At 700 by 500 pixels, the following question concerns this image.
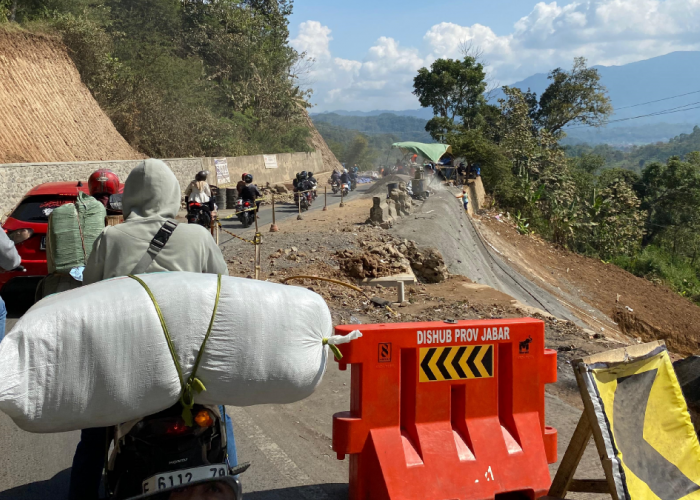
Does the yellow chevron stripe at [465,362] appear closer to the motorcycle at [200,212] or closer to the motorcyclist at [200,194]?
the motorcycle at [200,212]

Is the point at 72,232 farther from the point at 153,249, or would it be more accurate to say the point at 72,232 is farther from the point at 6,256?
the point at 153,249

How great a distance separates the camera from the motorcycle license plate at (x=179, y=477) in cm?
270

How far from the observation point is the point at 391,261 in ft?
43.2

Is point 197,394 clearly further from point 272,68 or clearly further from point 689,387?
point 272,68

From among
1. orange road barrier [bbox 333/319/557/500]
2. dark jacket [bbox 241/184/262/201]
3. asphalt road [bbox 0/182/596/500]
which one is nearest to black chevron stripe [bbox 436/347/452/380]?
orange road barrier [bbox 333/319/557/500]

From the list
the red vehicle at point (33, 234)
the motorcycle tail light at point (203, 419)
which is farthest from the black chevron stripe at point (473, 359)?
the red vehicle at point (33, 234)

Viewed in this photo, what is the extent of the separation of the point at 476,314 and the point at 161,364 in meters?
7.97

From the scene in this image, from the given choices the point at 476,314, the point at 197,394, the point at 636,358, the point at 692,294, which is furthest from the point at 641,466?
the point at 692,294

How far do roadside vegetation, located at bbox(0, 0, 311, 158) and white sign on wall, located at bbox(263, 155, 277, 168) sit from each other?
183 centimetres

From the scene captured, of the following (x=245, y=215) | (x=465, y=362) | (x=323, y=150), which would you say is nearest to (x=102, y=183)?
(x=465, y=362)

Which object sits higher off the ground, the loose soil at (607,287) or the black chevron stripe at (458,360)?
the black chevron stripe at (458,360)

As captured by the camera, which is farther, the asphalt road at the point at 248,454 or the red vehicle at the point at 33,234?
the red vehicle at the point at 33,234

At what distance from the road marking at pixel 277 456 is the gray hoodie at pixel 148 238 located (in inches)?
64.4

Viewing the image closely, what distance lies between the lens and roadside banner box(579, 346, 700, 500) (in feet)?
11.3
